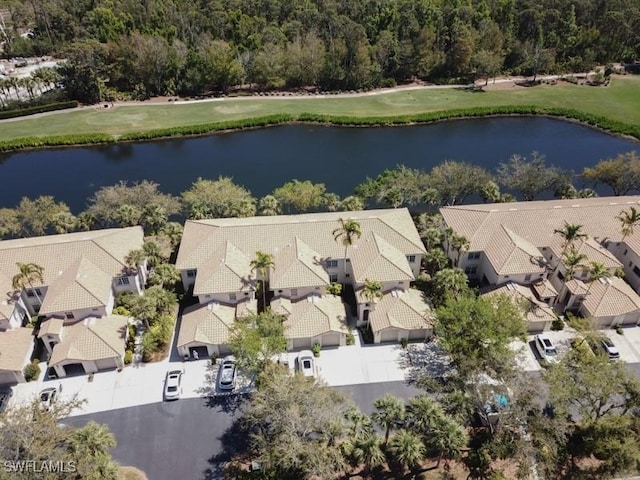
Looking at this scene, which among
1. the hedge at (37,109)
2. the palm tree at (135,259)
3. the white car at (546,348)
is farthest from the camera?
the hedge at (37,109)

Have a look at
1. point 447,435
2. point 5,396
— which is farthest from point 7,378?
point 447,435

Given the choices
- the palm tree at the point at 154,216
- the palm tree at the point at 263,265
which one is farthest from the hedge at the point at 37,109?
the palm tree at the point at 263,265

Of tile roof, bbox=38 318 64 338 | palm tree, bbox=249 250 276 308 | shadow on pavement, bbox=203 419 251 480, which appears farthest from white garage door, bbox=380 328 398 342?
tile roof, bbox=38 318 64 338

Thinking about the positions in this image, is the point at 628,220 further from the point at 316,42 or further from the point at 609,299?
the point at 316,42

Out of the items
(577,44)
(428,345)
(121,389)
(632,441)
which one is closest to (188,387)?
(121,389)

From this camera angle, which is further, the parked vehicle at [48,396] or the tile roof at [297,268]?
the tile roof at [297,268]

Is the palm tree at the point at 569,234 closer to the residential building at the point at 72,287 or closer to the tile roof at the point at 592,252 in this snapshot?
the tile roof at the point at 592,252
